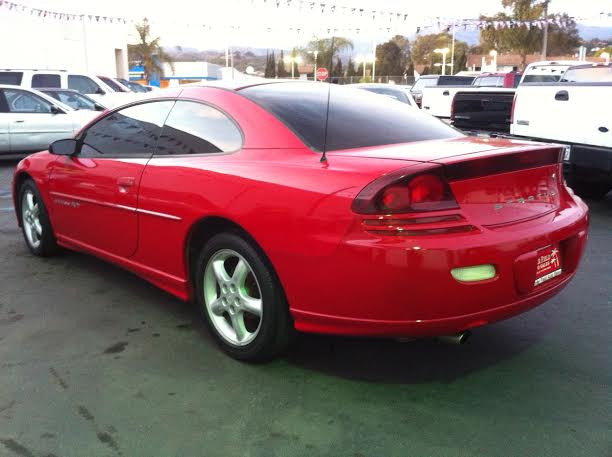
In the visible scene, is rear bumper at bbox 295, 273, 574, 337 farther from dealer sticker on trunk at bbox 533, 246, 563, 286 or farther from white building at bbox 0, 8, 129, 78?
white building at bbox 0, 8, 129, 78

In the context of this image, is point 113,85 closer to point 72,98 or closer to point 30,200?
point 72,98

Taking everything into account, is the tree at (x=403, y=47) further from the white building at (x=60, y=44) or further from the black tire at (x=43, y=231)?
the black tire at (x=43, y=231)

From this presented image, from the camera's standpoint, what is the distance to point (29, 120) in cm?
1230

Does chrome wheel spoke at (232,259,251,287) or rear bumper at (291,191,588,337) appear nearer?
rear bumper at (291,191,588,337)

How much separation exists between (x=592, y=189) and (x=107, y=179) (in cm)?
632

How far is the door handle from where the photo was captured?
393 centimetres

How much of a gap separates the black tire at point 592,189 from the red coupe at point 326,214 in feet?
16.2

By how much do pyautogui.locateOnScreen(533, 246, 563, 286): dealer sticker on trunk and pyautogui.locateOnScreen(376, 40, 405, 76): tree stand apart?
109 meters

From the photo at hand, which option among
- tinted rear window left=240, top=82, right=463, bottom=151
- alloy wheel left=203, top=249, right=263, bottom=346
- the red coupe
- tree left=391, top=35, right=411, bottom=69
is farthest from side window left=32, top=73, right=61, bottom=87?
tree left=391, top=35, right=411, bottom=69

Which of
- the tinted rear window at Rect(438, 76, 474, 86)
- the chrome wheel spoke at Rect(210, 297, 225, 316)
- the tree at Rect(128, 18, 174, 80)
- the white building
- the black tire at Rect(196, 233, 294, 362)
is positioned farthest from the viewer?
the tree at Rect(128, 18, 174, 80)

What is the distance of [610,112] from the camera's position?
6.76 metres

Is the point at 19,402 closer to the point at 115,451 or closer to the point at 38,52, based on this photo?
the point at 115,451

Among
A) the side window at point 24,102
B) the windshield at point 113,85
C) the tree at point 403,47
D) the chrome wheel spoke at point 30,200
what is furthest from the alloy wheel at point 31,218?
the tree at point 403,47

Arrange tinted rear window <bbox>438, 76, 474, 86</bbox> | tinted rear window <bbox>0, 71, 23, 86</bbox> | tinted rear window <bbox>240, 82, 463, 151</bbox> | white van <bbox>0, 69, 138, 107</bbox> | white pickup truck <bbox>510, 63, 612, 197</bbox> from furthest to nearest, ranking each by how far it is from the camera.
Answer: tinted rear window <bbox>438, 76, 474, 86</bbox> < white van <bbox>0, 69, 138, 107</bbox> < tinted rear window <bbox>0, 71, 23, 86</bbox> < white pickup truck <bbox>510, 63, 612, 197</bbox> < tinted rear window <bbox>240, 82, 463, 151</bbox>
